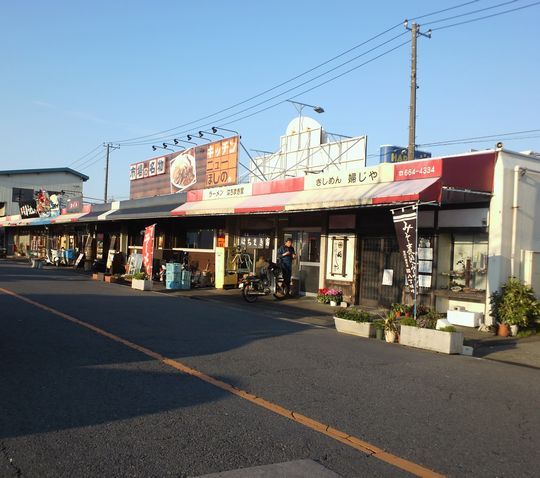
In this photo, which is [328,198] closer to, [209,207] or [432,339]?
[432,339]

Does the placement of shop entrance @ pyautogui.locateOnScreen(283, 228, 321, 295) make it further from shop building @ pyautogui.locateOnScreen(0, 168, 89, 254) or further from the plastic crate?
shop building @ pyautogui.locateOnScreen(0, 168, 89, 254)

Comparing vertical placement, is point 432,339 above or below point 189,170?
below

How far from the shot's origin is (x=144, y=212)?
25172mm

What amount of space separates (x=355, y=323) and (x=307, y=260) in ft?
24.8

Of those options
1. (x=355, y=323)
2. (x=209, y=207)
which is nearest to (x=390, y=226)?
(x=355, y=323)

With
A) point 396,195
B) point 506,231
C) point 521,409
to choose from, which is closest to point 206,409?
point 521,409

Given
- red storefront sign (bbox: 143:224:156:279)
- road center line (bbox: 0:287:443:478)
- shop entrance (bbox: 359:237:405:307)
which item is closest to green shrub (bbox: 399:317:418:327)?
shop entrance (bbox: 359:237:405:307)

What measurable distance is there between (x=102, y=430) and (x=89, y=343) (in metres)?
4.25

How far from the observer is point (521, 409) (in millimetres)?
6441

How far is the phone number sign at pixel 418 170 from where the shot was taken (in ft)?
41.7

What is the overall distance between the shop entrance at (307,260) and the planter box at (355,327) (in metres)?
6.55

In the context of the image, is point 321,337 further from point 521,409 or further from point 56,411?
point 56,411

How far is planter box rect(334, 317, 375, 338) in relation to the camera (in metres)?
11.6

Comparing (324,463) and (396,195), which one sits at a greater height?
(396,195)
